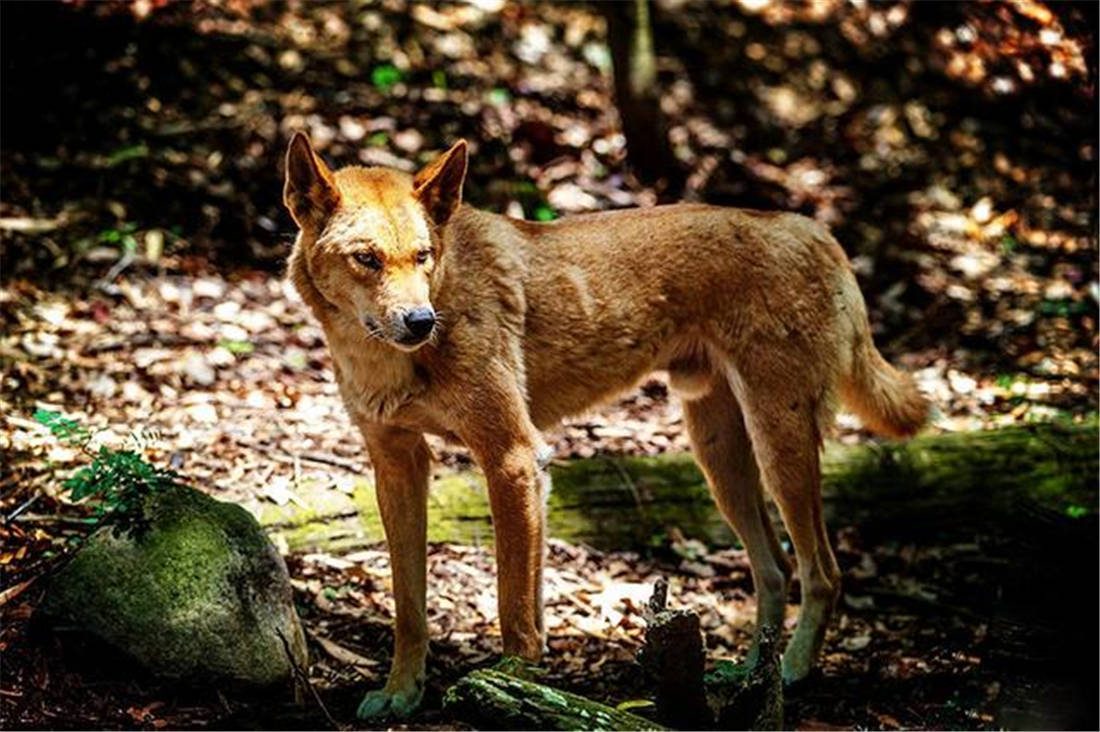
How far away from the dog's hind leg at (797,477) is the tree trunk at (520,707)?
190 centimetres

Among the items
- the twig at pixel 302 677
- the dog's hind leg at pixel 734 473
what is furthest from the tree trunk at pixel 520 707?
the dog's hind leg at pixel 734 473

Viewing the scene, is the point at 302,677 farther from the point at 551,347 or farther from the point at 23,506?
the point at 551,347

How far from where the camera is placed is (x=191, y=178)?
8.95m

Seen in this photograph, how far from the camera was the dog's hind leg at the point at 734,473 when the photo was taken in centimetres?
604

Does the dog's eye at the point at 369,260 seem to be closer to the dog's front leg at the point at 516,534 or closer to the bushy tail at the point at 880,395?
the dog's front leg at the point at 516,534

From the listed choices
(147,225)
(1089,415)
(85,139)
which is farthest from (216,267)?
(1089,415)

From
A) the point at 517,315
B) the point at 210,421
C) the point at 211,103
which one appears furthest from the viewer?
the point at 211,103

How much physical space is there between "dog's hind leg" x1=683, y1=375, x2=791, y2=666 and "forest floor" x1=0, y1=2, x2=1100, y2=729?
413mm

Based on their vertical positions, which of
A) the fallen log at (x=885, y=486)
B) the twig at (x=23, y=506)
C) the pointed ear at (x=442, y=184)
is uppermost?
the pointed ear at (x=442, y=184)

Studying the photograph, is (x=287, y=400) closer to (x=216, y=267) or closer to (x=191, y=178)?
(x=216, y=267)

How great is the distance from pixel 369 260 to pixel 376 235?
0.09m

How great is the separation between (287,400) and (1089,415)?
4.31m

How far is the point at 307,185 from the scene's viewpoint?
4734 millimetres

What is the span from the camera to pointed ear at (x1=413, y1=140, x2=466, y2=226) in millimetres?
4859
